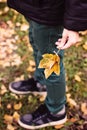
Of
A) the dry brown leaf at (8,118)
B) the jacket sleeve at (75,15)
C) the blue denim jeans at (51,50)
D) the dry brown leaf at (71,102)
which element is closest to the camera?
the jacket sleeve at (75,15)

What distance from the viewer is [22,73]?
118 inches

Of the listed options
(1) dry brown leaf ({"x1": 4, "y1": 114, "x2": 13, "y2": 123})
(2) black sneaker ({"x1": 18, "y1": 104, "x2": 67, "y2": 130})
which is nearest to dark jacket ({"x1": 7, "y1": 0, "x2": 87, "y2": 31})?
(2) black sneaker ({"x1": 18, "y1": 104, "x2": 67, "y2": 130})

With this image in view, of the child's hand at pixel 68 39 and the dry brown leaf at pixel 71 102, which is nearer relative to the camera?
the child's hand at pixel 68 39

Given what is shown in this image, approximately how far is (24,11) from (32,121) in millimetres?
955

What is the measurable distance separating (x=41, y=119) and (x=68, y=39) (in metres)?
0.93

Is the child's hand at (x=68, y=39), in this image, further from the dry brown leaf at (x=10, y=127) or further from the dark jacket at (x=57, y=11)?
the dry brown leaf at (x=10, y=127)

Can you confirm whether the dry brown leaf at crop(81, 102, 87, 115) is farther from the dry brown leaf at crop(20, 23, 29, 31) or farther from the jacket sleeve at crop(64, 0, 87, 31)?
the dry brown leaf at crop(20, 23, 29, 31)

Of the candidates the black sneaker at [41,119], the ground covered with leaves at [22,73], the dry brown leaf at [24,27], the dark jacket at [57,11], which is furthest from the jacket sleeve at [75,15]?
the dry brown leaf at [24,27]

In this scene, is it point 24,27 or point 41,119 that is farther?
point 24,27

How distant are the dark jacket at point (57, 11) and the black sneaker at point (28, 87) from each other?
37.3 inches

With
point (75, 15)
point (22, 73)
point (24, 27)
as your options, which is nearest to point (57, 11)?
point (75, 15)

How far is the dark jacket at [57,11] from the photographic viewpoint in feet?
5.21

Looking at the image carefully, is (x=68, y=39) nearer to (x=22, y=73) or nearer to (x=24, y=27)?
(x=22, y=73)

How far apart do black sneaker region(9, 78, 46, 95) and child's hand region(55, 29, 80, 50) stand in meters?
0.99
